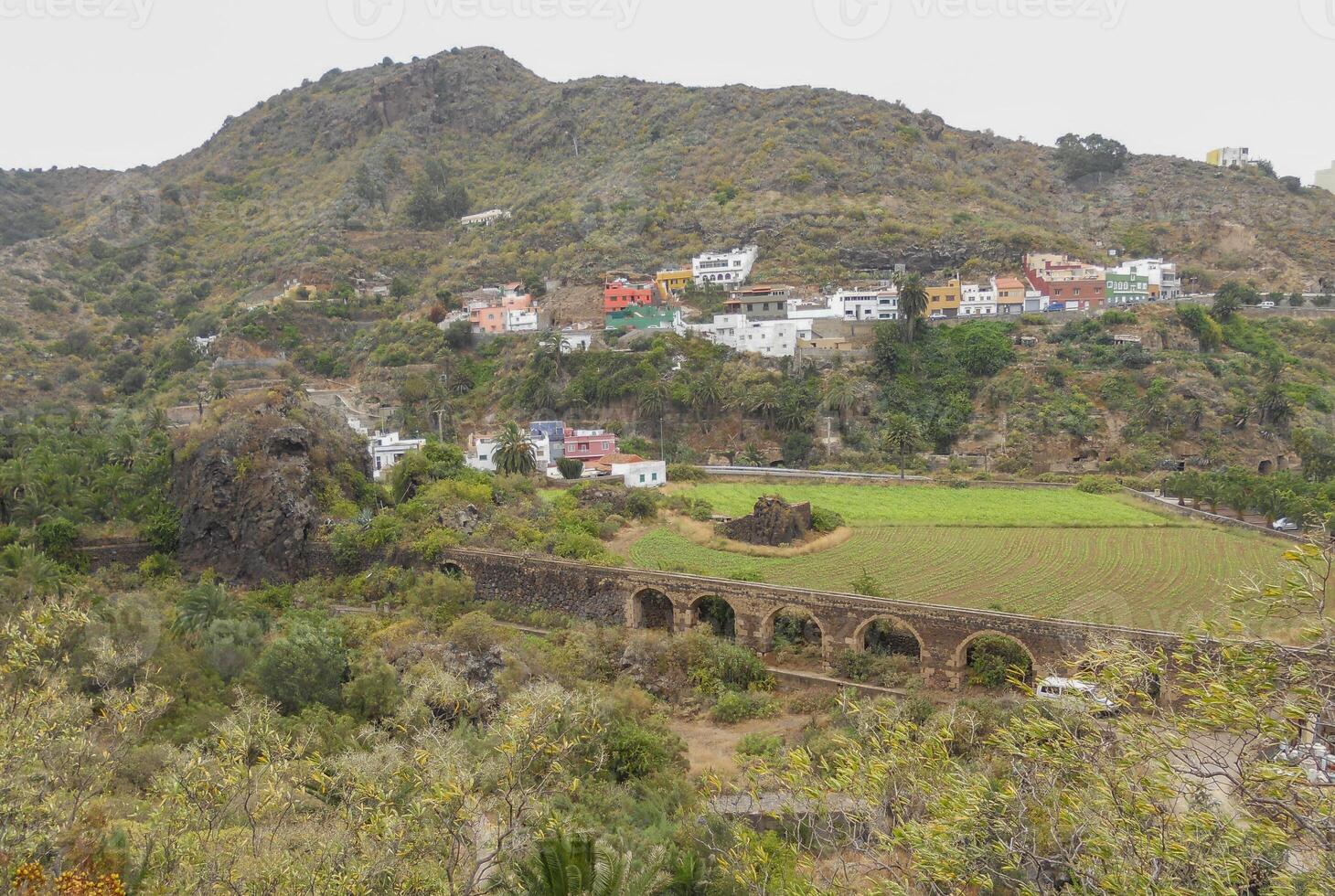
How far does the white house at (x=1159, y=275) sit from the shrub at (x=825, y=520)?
3783cm

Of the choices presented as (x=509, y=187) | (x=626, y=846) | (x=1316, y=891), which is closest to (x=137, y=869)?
(x=626, y=846)

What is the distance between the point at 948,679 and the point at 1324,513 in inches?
661

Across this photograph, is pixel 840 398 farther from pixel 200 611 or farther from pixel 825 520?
pixel 200 611

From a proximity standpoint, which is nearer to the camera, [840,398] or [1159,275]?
[840,398]

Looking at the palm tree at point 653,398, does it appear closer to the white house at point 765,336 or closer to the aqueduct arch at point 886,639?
the white house at point 765,336

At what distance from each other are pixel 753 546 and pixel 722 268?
38263 mm

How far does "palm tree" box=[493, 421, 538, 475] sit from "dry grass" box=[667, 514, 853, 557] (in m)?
9.18

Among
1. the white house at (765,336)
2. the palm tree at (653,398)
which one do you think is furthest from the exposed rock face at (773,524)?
the white house at (765,336)

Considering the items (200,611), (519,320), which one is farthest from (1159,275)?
(200,611)

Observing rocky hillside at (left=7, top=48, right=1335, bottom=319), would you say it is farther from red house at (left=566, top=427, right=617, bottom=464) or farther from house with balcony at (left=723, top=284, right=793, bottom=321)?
red house at (left=566, top=427, right=617, bottom=464)

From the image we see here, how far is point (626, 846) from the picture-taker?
11273 millimetres

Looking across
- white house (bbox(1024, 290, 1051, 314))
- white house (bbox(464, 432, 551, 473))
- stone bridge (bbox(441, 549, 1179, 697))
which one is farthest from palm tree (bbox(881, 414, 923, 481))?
stone bridge (bbox(441, 549, 1179, 697))

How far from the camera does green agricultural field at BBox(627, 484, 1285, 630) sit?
2331cm

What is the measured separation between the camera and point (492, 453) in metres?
43.2
